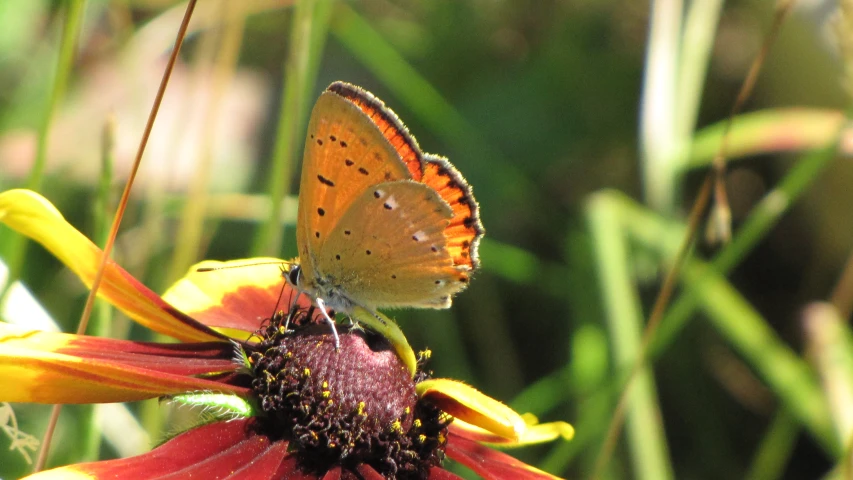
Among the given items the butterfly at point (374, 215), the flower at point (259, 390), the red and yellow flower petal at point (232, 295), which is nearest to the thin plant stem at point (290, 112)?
the red and yellow flower petal at point (232, 295)

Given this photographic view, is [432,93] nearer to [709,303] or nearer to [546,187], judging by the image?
[546,187]

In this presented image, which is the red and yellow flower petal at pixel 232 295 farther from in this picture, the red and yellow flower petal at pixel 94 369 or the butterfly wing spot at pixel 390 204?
the butterfly wing spot at pixel 390 204

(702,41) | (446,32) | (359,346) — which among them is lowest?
(359,346)

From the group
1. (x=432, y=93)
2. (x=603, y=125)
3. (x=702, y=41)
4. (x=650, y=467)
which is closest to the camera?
(x=650, y=467)

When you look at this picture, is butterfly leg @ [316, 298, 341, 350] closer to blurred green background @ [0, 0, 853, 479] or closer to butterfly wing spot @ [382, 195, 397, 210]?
butterfly wing spot @ [382, 195, 397, 210]

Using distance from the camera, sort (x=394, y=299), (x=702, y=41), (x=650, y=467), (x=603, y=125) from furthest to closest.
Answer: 1. (x=603, y=125)
2. (x=702, y=41)
3. (x=650, y=467)
4. (x=394, y=299)

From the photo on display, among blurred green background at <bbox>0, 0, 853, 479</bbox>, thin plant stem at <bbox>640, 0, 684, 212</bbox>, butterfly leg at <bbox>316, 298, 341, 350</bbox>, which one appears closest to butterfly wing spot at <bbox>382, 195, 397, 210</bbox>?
butterfly leg at <bbox>316, 298, 341, 350</bbox>

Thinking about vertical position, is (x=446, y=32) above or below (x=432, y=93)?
above

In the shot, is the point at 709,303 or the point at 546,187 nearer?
the point at 709,303

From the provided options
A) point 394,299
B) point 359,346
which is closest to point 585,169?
point 394,299
